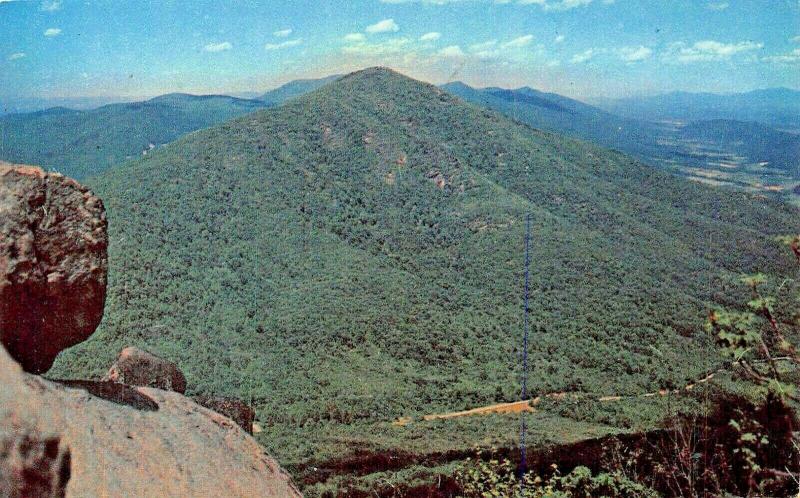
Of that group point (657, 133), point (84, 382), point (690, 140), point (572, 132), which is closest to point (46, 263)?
point (84, 382)

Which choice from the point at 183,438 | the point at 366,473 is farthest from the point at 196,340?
the point at 183,438

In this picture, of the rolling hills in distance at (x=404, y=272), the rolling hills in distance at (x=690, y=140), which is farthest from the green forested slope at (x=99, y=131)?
the rolling hills in distance at (x=690, y=140)

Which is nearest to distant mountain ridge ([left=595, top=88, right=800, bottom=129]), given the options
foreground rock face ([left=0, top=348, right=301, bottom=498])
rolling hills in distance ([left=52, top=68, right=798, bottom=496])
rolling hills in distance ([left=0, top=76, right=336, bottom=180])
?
rolling hills in distance ([left=52, top=68, right=798, bottom=496])

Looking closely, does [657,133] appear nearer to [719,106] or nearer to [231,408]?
[719,106]

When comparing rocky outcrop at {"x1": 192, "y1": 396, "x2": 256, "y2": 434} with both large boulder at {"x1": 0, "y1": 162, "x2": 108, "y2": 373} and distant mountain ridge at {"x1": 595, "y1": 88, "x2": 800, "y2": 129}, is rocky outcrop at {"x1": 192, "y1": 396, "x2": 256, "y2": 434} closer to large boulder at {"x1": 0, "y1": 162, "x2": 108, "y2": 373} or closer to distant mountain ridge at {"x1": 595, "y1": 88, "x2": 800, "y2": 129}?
large boulder at {"x1": 0, "y1": 162, "x2": 108, "y2": 373}

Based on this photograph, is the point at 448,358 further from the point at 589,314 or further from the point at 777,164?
the point at 777,164
